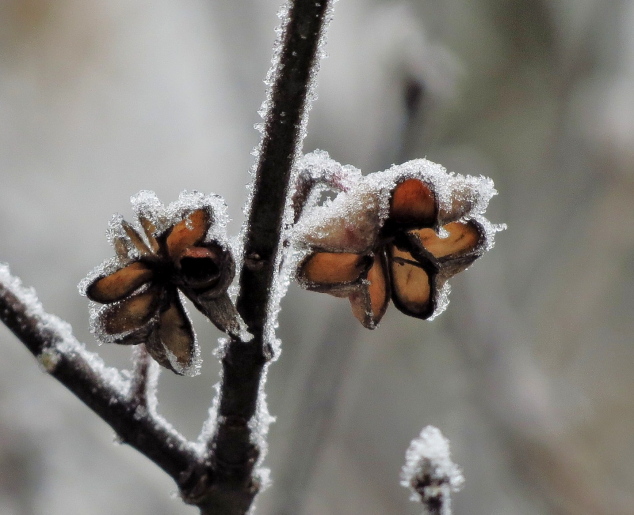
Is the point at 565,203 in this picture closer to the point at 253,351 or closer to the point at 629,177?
the point at 629,177

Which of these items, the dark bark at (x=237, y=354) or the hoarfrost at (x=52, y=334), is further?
the hoarfrost at (x=52, y=334)

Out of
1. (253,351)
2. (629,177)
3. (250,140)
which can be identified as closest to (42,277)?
(250,140)

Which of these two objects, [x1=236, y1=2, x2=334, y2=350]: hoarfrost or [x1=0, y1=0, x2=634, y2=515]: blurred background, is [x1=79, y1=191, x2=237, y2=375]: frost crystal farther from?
[x1=0, y1=0, x2=634, y2=515]: blurred background

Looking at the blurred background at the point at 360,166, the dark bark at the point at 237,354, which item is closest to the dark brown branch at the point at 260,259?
the dark bark at the point at 237,354

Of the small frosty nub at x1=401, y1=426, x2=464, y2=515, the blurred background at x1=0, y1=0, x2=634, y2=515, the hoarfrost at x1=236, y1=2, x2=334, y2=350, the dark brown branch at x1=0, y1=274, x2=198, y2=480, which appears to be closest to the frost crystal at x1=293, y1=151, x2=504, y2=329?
the hoarfrost at x1=236, y1=2, x2=334, y2=350

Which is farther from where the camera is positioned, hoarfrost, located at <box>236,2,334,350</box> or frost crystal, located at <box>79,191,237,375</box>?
frost crystal, located at <box>79,191,237,375</box>

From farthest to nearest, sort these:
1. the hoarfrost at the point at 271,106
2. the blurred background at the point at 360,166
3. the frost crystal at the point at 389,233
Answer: the blurred background at the point at 360,166, the frost crystal at the point at 389,233, the hoarfrost at the point at 271,106

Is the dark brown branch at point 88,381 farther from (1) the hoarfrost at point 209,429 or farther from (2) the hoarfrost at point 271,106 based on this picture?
(2) the hoarfrost at point 271,106
